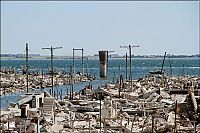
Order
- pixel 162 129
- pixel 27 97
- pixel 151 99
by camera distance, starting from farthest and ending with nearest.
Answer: pixel 151 99 → pixel 27 97 → pixel 162 129

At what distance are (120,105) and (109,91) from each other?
7.02 meters

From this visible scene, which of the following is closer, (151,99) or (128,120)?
(128,120)

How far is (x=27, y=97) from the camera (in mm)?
27625

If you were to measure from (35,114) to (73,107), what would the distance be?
21.8 feet

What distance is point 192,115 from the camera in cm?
2486

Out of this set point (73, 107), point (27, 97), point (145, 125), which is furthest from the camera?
point (73, 107)

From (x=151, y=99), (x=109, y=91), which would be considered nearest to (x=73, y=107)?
(x=151, y=99)

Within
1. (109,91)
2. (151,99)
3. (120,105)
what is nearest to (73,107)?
(120,105)

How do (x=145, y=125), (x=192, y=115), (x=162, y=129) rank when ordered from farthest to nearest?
(x=192, y=115)
(x=145, y=125)
(x=162, y=129)

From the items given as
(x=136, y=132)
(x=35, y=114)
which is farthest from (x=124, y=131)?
(x=35, y=114)

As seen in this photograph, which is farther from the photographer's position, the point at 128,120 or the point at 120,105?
the point at 120,105

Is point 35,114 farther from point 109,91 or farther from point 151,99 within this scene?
point 109,91

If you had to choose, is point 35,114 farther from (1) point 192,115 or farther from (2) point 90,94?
(2) point 90,94

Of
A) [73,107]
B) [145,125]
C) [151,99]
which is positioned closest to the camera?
[145,125]
